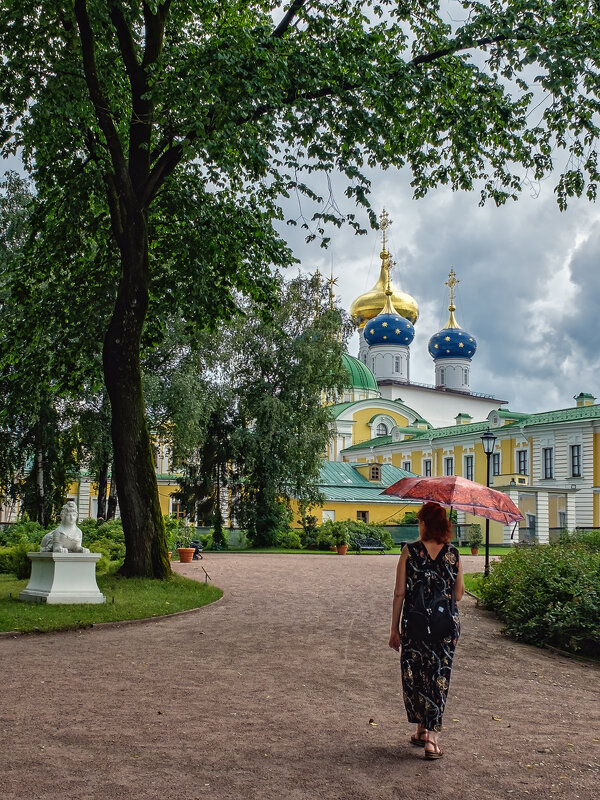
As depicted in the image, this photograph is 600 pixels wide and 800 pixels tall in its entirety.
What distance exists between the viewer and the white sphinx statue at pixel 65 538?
1275 cm

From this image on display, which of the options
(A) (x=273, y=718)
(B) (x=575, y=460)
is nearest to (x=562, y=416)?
(B) (x=575, y=460)

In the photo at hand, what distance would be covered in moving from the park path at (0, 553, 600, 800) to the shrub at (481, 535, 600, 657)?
0.38 metres

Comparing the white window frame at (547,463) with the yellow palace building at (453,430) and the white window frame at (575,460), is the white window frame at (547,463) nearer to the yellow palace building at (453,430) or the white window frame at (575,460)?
the yellow palace building at (453,430)

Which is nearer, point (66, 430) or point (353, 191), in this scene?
point (353, 191)

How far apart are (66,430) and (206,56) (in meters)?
17.4

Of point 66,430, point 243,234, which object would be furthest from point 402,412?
point 243,234

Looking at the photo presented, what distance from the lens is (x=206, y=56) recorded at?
1228cm

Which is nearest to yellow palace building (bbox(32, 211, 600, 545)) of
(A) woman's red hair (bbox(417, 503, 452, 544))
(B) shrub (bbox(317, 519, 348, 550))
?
(B) shrub (bbox(317, 519, 348, 550))

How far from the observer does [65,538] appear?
1279 centimetres

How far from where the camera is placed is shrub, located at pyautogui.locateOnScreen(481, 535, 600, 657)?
416 inches

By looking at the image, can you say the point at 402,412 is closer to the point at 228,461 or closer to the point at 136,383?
the point at 228,461

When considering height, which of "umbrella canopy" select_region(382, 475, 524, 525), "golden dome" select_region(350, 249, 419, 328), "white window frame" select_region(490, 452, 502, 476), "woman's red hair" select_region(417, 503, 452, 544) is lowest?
"woman's red hair" select_region(417, 503, 452, 544)

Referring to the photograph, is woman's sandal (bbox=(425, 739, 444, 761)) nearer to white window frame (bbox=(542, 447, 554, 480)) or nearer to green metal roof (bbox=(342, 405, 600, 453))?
green metal roof (bbox=(342, 405, 600, 453))

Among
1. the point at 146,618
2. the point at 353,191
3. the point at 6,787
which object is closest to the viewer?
the point at 6,787
